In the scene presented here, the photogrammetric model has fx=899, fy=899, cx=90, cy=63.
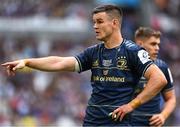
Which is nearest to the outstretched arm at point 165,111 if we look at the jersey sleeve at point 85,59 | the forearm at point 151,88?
the forearm at point 151,88

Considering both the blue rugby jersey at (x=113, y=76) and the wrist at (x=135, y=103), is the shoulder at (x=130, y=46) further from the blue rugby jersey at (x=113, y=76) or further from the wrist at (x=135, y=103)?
the wrist at (x=135, y=103)

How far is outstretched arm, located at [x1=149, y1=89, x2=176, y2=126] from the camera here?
992cm

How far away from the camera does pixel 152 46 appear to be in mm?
10500

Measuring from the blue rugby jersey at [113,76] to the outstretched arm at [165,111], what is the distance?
0.69 metres

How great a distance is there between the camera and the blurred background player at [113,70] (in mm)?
9102

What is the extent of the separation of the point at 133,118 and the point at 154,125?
247 millimetres

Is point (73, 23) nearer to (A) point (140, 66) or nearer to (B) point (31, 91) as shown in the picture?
(B) point (31, 91)

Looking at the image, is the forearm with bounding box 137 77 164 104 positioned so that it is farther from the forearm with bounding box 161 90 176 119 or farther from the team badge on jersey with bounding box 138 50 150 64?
the forearm with bounding box 161 90 176 119

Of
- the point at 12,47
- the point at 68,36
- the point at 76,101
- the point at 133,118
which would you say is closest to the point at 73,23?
the point at 68,36

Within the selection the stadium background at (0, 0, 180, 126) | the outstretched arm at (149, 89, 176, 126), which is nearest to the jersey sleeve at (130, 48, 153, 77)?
the outstretched arm at (149, 89, 176, 126)

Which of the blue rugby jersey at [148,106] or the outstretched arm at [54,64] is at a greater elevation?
the outstretched arm at [54,64]

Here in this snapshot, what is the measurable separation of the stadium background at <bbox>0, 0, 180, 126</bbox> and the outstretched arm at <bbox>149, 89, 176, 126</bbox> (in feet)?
22.0

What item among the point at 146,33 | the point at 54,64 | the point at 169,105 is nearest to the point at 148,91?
the point at 54,64

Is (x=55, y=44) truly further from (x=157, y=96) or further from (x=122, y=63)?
(x=122, y=63)
